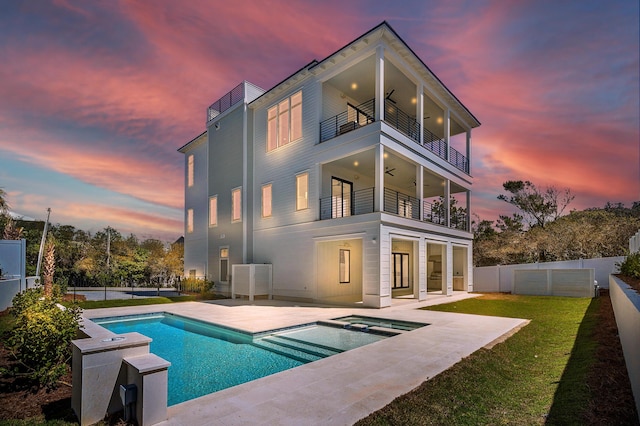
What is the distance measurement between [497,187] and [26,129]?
35.7 m

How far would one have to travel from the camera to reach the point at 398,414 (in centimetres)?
372

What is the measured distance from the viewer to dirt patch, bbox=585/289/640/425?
11.3 feet

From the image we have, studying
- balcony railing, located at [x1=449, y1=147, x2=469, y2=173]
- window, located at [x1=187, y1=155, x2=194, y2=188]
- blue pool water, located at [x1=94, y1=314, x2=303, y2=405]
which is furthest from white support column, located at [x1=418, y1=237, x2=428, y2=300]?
window, located at [x1=187, y1=155, x2=194, y2=188]

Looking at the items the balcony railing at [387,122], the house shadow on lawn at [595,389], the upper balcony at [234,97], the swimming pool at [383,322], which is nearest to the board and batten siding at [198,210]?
the upper balcony at [234,97]

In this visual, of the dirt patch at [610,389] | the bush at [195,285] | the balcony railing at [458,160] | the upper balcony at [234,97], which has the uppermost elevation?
the upper balcony at [234,97]

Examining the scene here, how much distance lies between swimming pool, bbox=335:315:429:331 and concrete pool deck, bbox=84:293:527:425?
56cm

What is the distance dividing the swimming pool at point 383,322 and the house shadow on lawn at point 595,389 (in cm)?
364

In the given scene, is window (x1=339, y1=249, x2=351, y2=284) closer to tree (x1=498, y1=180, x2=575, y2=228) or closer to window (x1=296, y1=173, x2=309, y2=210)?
window (x1=296, y1=173, x2=309, y2=210)

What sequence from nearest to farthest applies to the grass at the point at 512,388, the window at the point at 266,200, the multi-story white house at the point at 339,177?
the grass at the point at 512,388 < the multi-story white house at the point at 339,177 < the window at the point at 266,200

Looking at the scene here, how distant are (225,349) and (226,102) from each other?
17.1 m

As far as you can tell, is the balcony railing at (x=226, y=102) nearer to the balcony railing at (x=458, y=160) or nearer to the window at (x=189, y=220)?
the window at (x=189, y=220)

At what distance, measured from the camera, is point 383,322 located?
10.1 meters

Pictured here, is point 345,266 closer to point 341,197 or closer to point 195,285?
point 341,197

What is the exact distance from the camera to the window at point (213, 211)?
818 inches
